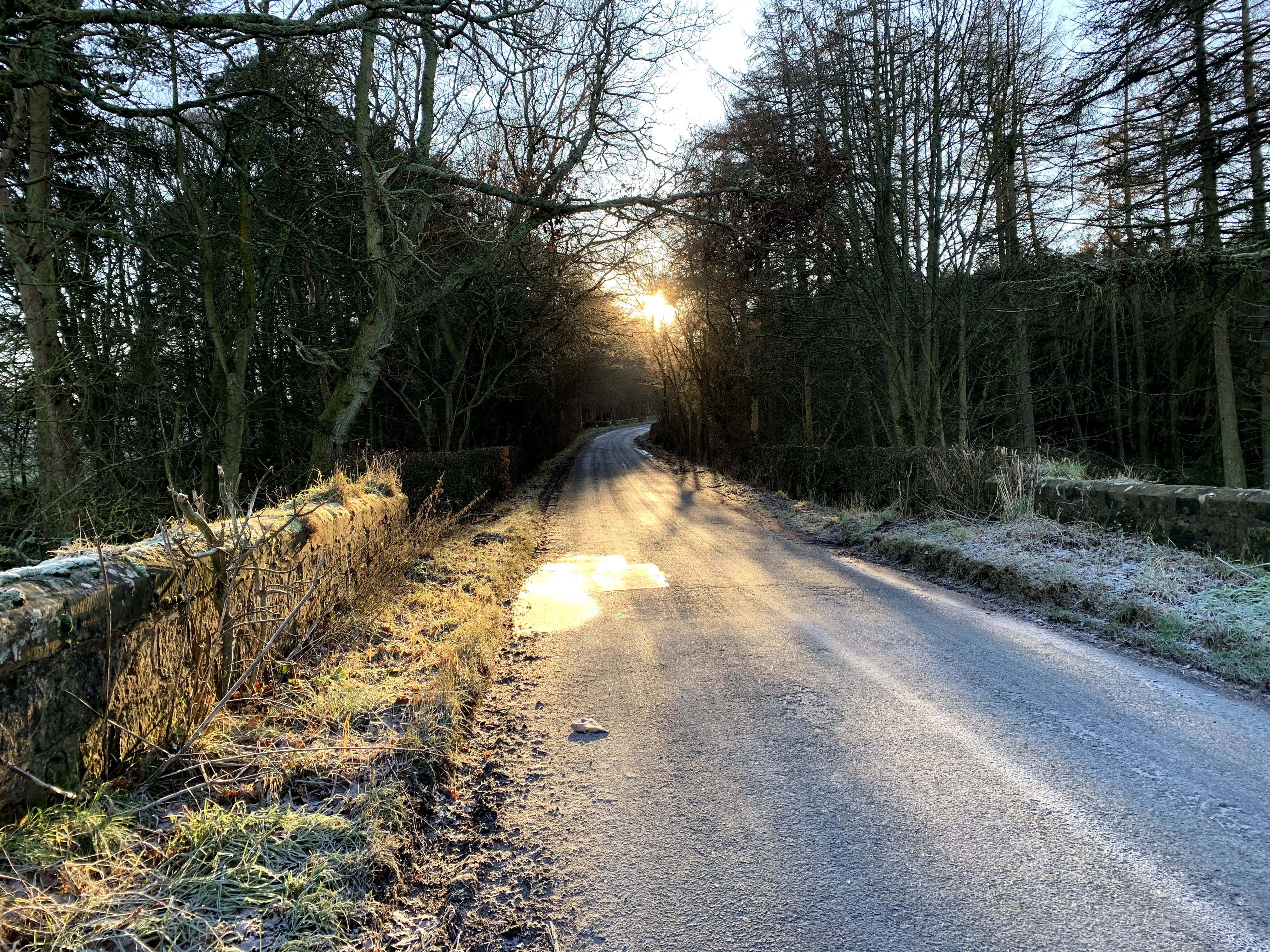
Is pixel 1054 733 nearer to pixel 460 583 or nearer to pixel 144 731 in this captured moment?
pixel 144 731

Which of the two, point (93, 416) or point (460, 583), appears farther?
point (93, 416)

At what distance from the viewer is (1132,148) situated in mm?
11219

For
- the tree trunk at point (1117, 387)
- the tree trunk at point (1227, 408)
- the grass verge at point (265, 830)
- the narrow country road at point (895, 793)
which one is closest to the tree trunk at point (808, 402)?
the tree trunk at point (1227, 408)

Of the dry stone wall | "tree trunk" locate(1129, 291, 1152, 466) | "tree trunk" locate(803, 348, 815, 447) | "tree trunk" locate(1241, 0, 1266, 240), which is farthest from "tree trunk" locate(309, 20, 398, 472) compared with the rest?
"tree trunk" locate(1129, 291, 1152, 466)

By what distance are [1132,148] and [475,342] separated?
17062 millimetres

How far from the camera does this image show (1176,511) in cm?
655

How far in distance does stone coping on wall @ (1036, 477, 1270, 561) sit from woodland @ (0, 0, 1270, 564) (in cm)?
354

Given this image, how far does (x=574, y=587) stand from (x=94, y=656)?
17.0ft

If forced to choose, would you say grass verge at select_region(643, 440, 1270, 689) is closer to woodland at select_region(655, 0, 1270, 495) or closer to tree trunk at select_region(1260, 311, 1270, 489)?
woodland at select_region(655, 0, 1270, 495)

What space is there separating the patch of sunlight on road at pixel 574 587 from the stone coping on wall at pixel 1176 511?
495cm

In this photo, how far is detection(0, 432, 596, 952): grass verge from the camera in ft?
6.58

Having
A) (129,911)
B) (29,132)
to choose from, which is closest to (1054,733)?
(129,911)

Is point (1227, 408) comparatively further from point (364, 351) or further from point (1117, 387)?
point (364, 351)

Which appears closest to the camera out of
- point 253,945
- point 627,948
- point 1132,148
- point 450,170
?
point 253,945
